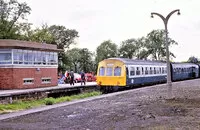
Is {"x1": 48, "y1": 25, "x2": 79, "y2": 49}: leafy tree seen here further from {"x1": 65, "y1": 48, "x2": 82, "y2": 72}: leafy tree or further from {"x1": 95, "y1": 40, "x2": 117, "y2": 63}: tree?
{"x1": 95, "y1": 40, "x2": 117, "y2": 63}: tree

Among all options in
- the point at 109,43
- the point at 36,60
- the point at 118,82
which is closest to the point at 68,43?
the point at 109,43

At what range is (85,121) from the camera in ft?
47.5

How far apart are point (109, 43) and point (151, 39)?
484 inches

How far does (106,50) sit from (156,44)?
14.3 m

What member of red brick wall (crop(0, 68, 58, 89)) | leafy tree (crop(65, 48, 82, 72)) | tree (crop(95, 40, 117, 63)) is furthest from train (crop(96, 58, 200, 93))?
tree (crop(95, 40, 117, 63))

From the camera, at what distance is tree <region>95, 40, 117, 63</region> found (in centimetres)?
11246

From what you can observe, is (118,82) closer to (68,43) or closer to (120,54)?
(68,43)

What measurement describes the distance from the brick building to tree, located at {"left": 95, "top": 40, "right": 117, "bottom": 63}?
66602 mm

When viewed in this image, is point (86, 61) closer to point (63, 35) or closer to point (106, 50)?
point (63, 35)

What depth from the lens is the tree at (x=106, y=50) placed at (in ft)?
369

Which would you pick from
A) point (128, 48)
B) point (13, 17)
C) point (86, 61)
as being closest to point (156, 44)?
point (128, 48)

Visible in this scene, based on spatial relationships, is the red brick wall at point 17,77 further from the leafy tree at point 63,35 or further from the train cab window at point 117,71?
the leafy tree at point 63,35

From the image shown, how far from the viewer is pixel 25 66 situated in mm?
39594

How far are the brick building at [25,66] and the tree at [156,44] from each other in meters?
69.0
